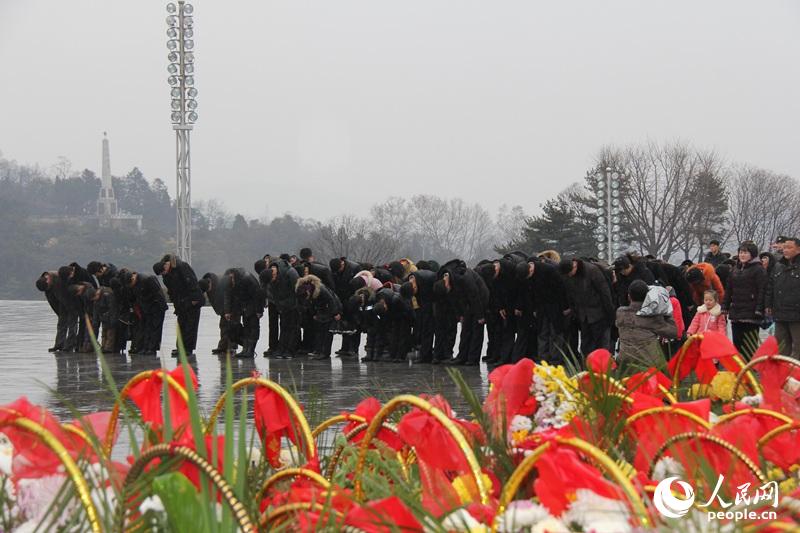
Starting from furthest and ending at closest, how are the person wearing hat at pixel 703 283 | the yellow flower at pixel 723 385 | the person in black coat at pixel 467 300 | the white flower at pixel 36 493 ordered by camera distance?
the person in black coat at pixel 467 300
the person wearing hat at pixel 703 283
the yellow flower at pixel 723 385
the white flower at pixel 36 493

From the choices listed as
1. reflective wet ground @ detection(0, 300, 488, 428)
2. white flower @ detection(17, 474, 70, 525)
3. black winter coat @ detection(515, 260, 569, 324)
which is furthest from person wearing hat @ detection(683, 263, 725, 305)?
white flower @ detection(17, 474, 70, 525)

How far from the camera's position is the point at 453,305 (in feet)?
61.3

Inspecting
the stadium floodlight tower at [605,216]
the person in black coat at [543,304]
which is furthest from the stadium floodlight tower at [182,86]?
the person in black coat at [543,304]

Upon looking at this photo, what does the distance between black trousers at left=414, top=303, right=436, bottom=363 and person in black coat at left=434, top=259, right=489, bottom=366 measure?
54 centimetres

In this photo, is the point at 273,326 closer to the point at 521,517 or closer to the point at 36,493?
the point at 36,493

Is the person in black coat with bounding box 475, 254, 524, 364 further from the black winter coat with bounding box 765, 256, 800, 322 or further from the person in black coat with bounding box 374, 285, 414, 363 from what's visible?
Result: the black winter coat with bounding box 765, 256, 800, 322

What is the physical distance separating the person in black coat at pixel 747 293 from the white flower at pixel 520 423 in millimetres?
11651

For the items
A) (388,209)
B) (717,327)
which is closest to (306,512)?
(717,327)

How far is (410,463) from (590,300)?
12.7 metres

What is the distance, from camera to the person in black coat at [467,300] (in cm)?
1836

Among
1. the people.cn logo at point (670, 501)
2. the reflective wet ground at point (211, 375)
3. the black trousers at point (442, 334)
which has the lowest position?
the reflective wet ground at point (211, 375)

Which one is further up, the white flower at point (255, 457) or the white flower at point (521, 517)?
the white flower at point (521, 517)

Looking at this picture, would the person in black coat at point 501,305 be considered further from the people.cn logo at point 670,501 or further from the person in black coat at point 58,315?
the people.cn logo at point 670,501

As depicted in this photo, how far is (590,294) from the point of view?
16.7 m
